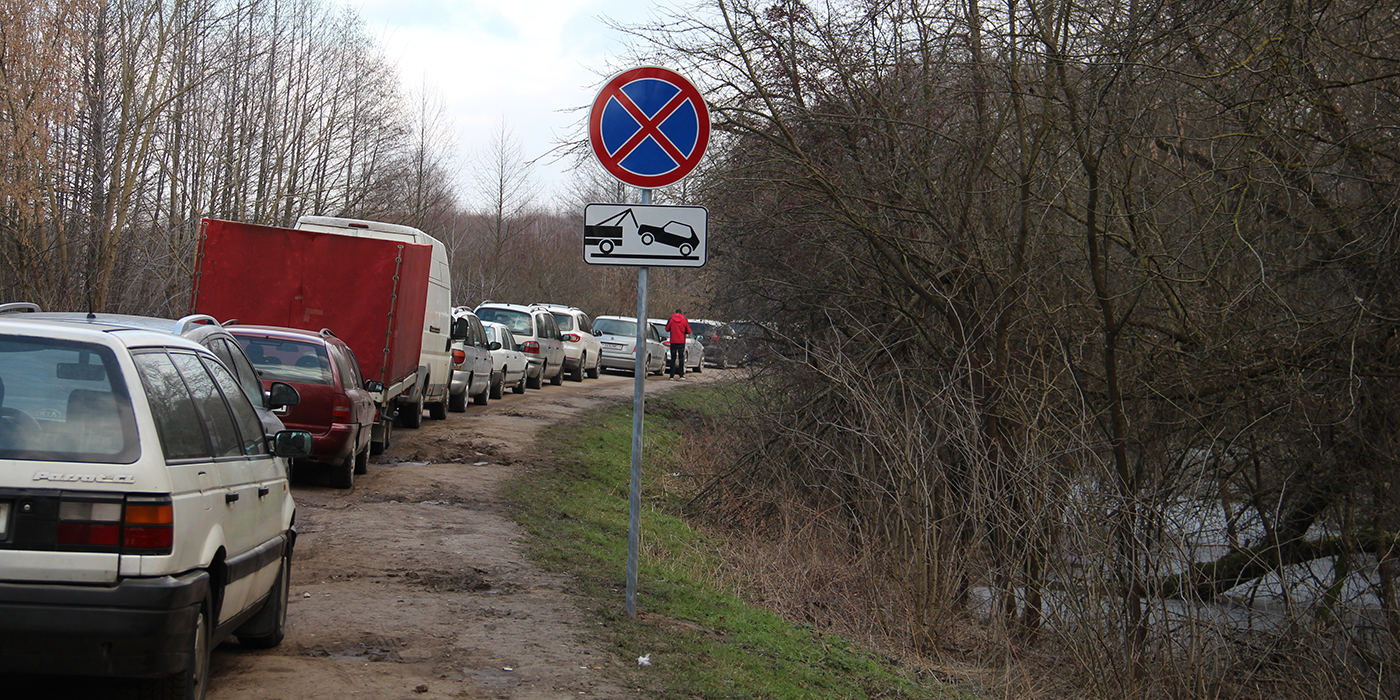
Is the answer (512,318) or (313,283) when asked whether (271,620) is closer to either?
(313,283)

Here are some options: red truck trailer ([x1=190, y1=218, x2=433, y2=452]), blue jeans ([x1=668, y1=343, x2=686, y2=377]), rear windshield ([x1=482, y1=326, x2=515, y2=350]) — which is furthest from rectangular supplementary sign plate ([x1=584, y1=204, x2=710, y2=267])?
blue jeans ([x1=668, y1=343, x2=686, y2=377])

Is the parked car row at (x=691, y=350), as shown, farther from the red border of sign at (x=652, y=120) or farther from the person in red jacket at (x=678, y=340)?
the red border of sign at (x=652, y=120)

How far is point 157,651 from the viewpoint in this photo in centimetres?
379

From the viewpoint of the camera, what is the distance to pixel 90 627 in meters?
3.69

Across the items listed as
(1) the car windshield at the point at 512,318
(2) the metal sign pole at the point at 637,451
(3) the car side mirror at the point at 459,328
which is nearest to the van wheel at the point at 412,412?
(3) the car side mirror at the point at 459,328

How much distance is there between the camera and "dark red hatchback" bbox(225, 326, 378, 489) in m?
11.1

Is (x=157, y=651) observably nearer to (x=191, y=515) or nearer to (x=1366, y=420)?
(x=191, y=515)

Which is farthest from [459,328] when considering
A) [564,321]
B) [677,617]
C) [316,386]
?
[677,617]

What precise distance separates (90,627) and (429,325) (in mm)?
13277

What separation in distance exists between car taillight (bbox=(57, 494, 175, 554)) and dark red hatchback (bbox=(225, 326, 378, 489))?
24.2 ft

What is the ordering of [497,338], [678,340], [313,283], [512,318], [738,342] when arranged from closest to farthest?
[313,283] → [738,342] → [497,338] → [512,318] → [678,340]

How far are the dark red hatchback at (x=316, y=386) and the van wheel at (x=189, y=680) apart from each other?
6.99m

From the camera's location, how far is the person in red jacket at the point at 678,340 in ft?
105

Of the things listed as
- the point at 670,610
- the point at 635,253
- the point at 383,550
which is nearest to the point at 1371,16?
the point at 635,253
